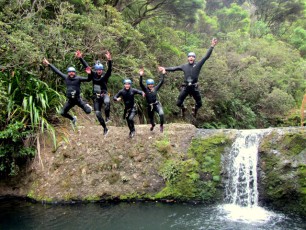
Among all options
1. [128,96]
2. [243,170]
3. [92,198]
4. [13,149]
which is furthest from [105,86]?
[243,170]

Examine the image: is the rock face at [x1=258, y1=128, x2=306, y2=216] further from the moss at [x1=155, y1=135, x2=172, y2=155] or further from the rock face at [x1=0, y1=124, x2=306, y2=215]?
the moss at [x1=155, y1=135, x2=172, y2=155]

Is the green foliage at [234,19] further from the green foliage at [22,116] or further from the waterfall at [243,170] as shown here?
the green foliage at [22,116]

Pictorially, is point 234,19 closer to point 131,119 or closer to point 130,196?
point 131,119

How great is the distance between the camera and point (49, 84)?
1232cm

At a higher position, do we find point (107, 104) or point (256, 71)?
point (256, 71)

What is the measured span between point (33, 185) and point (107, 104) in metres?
3.69

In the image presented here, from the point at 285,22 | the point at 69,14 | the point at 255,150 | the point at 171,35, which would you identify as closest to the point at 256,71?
the point at 171,35

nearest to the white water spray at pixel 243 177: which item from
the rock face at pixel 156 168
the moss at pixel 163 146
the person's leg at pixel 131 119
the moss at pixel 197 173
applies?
the rock face at pixel 156 168

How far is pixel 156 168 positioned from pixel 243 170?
8.98 feet

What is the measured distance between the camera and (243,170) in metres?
10.2

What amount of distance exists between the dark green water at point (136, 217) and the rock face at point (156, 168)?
19.7 inches

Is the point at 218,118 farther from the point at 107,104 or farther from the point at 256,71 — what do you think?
the point at 107,104

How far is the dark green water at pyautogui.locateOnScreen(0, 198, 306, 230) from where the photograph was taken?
324 inches

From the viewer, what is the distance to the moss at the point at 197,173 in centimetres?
1005
